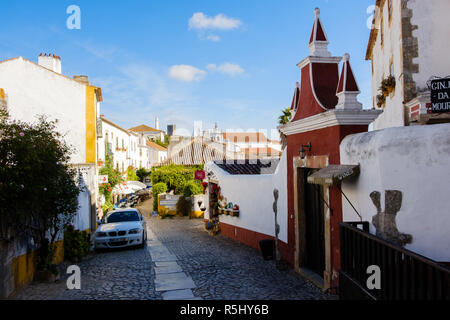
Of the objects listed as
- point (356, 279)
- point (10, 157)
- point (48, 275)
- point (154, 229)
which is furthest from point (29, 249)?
point (154, 229)

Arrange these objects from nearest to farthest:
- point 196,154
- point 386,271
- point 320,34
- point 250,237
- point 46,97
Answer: point 386,271 < point 320,34 < point 250,237 < point 46,97 < point 196,154

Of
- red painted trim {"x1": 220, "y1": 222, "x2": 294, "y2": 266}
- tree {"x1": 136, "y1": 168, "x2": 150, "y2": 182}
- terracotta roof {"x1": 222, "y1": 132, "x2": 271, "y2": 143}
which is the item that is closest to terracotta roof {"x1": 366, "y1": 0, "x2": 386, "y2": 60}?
red painted trim {"x1": 220, "y1": 222, "x2": 294, "y2": 266}

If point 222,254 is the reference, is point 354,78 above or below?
above

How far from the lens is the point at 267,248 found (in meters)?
10.5

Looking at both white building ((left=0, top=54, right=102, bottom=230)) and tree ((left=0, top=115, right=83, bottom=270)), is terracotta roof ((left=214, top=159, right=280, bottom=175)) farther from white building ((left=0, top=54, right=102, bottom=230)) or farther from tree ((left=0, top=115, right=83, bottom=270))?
tree ((left=0, top=115, right=83, bottom=270))

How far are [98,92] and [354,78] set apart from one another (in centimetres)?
1672

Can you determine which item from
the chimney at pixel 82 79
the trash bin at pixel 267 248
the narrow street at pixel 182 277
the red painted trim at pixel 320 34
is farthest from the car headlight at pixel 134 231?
the chimney at pixel 82 79

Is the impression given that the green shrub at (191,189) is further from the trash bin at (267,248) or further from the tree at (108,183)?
the trash bin at (267,248)

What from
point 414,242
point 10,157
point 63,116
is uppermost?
point 63,116

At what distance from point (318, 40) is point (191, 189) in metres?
19.0

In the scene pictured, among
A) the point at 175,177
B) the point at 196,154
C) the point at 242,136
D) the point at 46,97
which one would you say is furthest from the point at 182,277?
the point at 242,136

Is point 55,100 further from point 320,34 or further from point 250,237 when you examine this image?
point 320,34

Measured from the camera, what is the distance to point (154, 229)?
1975 centimetres
